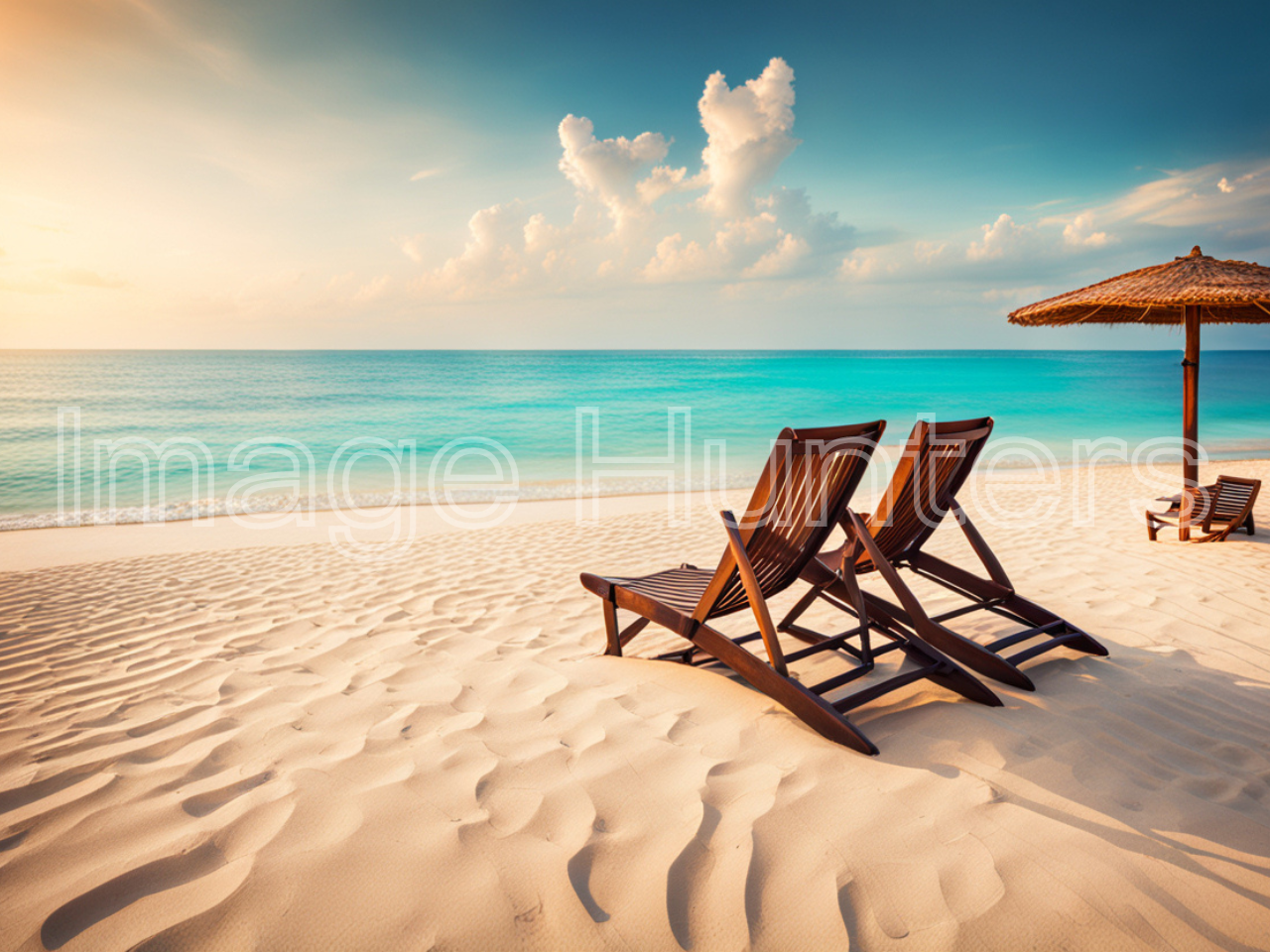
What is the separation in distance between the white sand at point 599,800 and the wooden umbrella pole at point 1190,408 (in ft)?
10.4

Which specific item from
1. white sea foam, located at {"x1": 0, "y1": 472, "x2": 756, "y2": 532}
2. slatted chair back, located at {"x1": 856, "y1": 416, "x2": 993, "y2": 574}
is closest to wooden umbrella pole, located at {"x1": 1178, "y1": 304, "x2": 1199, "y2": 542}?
slatted chair back, located at {"x1": 856, "y1": 416, "x2": 993, "y2": 574}

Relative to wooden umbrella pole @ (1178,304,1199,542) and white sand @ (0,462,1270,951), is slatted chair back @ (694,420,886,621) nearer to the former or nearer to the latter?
white sand @ (0,462,1270,951)

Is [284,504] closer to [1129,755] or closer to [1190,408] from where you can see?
[1129,755]

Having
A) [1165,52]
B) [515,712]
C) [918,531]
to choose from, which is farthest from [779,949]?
[1165,52]

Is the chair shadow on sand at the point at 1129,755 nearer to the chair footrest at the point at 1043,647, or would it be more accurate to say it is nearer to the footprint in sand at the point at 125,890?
the chair footrest at the point at 1043,647

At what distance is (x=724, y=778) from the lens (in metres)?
1.92

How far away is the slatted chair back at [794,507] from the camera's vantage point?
2.42 meters

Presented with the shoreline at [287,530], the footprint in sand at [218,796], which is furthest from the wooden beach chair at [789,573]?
the shoreline at [287,530]

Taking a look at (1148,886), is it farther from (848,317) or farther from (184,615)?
(848,317)

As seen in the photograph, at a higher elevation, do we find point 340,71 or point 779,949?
point 340,71

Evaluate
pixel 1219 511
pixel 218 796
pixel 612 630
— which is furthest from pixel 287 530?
pixel 1219 511

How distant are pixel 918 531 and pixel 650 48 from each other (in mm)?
22041

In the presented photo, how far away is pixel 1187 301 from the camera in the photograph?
5383mm

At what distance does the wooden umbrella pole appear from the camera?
5.92 metres
